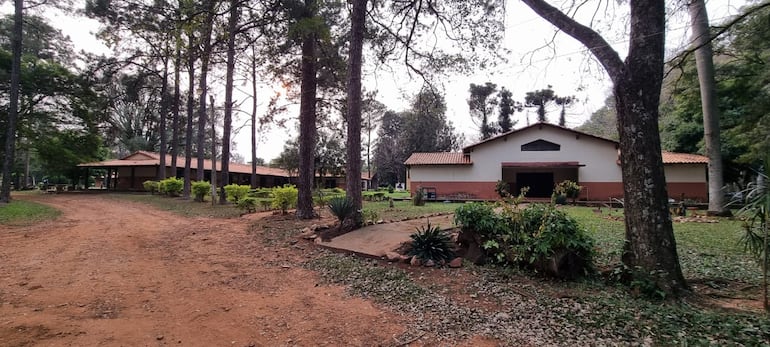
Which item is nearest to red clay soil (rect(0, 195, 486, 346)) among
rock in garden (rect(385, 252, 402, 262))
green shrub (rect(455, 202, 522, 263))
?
rock in garden (rect(385, 252, 402, 262))

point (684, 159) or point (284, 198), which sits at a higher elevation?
point (684, 159)

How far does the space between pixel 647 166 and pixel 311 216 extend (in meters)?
8.25

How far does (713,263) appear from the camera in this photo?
17.3 feet

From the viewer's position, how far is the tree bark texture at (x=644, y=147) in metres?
3.97

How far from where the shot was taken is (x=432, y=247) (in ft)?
18.0

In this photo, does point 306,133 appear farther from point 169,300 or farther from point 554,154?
point 554,154

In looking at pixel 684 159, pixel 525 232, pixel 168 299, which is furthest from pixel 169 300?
pixel 684 159

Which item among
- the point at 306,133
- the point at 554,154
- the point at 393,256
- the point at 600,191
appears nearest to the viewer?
the point at 393,256

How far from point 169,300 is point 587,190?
72.3 ft

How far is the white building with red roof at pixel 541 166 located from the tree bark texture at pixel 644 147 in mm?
17613

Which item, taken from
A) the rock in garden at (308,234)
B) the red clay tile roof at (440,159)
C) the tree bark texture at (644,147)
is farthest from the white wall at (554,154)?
the tree bark texture at (644,147)

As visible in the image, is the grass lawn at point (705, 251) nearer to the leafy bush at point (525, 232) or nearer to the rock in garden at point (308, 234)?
the leafy bush at point (525, 232)

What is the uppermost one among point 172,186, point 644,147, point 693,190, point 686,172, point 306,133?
point 306,133

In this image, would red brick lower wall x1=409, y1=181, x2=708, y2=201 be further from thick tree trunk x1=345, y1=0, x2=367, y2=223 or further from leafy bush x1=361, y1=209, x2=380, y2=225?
thick tree trunk x1=345, y1=0, x2=367, y2=223
